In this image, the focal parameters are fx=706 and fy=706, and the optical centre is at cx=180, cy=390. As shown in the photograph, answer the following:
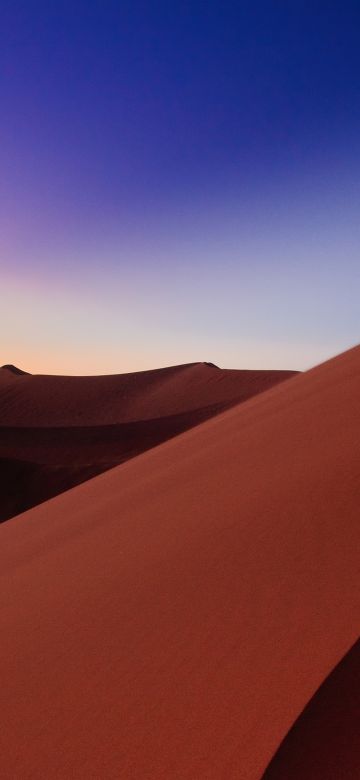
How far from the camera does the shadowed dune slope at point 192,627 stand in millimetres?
2070

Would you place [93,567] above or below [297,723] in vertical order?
above

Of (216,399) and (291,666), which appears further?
(216,399)

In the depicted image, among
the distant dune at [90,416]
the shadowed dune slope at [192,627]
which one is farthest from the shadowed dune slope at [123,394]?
the shadowed dune slope at [192,627]

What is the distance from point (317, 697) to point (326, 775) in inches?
11.0

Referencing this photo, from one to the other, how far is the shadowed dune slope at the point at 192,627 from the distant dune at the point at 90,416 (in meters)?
15.5

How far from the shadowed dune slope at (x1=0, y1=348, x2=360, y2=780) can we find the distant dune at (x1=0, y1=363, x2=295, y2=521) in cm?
1545

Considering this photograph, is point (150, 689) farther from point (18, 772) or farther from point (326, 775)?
point (326, 775)

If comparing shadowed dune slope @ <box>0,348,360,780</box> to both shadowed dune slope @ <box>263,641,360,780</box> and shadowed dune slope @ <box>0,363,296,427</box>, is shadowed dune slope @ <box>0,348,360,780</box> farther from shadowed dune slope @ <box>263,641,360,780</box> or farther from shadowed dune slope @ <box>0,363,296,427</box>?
shadowed dune slope @ <box>0,363,296,427</box>

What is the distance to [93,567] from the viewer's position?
13.6 feet

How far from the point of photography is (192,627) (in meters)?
2.64

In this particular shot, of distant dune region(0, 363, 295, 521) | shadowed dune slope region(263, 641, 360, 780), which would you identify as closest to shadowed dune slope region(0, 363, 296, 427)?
distant dune region(0, 363, 295, 521)

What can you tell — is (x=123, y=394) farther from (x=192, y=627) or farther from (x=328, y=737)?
(x=328, y=737)

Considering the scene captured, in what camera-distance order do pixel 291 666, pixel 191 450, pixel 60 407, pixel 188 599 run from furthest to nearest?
pixel 60 407, pixel 191 450, pixel 188 599, pixel 291 666

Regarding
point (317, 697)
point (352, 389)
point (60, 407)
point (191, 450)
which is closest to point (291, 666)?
point (317, 697)
